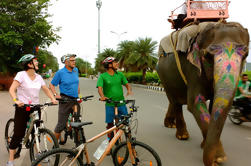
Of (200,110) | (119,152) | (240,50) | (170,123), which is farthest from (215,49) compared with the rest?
(170,123)

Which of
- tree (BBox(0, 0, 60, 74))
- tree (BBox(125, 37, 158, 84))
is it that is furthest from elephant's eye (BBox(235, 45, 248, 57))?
tree (BBox(125, 37, 158, 84))

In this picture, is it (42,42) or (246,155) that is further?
(42,42)

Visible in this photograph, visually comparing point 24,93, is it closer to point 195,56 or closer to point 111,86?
point 111,86

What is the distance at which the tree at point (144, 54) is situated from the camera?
24906 mm

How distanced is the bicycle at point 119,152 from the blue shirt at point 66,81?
5.92ft

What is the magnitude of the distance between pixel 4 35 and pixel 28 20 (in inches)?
99.6

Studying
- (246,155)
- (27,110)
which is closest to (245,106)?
(246,155)

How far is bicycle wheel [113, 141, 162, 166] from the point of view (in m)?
3.04

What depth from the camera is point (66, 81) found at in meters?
4.55

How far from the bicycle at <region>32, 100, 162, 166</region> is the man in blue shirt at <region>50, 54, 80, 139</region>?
154 cm

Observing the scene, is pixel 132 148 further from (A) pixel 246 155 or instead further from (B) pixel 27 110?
(A) pixel 246 155

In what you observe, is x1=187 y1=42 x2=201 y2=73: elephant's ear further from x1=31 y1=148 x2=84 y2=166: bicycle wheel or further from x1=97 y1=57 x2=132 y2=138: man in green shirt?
x1=31 y1=148 x2=84 y2=166: bicycle wheel

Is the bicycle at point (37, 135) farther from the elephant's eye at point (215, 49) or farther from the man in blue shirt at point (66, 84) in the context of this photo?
the elephant's eye at point (215, 49)

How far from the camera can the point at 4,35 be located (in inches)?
588
